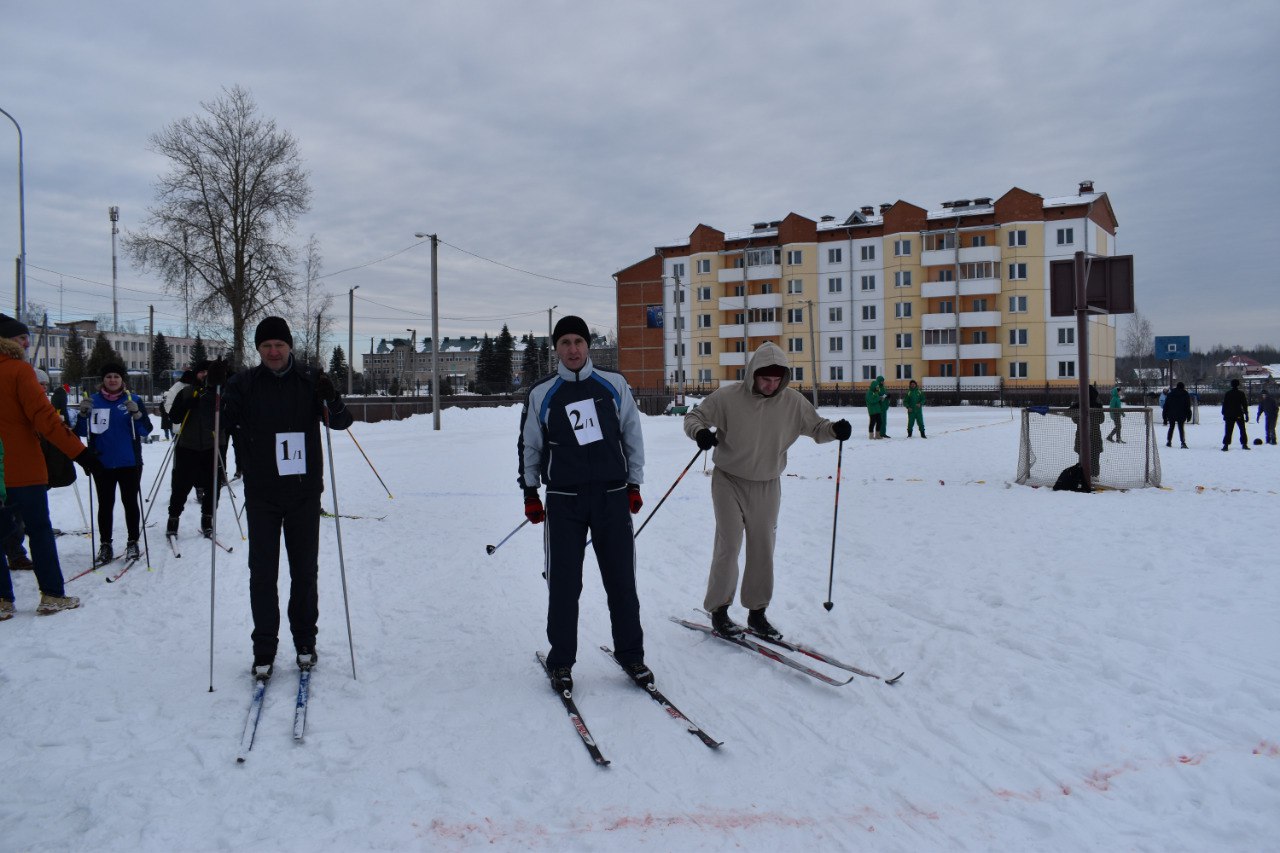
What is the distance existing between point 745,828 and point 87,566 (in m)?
6.56

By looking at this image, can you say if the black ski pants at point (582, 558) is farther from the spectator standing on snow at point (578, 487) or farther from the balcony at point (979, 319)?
the balcony at point (979, 319)

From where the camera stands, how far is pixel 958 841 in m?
2.74

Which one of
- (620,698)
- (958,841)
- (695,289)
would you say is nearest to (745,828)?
(958,841)

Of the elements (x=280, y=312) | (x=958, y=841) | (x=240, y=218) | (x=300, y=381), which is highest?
(x=240, y=218)

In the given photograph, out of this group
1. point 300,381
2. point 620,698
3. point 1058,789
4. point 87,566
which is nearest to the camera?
point 1058,789

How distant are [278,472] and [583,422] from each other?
1671mm

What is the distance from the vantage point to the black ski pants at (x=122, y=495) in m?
6.69

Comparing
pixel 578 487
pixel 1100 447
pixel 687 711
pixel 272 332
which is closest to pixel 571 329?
pixel 578 487

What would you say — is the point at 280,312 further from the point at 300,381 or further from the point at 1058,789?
the point at 1058,789

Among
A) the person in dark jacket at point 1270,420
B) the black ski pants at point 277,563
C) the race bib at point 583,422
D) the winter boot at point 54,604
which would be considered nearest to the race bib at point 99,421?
the winter boot at point 54,604

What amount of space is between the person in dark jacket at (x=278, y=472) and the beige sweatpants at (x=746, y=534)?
89.5 inches

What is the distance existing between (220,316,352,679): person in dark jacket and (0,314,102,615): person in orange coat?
1836 mm

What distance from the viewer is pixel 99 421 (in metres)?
6.62

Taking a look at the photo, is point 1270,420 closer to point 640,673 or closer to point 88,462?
point 640,673
